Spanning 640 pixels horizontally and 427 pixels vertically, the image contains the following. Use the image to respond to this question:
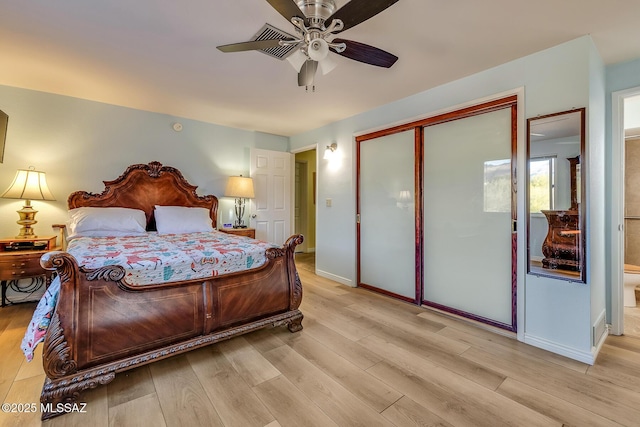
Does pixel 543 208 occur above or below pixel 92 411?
above

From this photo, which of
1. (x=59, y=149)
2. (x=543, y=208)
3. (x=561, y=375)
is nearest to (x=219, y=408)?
(x=561, y=375)

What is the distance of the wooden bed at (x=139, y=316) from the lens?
1.59m

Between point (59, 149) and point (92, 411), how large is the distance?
126 inches

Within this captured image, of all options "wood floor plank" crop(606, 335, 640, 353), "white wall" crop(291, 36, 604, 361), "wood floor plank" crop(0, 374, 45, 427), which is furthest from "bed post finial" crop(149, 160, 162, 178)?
"wood floor plank" crop(606, 335, 640, 353)

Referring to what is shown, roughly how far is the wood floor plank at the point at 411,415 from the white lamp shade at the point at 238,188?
11.2ft

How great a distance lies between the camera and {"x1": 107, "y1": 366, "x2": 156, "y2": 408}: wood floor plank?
5.49ft

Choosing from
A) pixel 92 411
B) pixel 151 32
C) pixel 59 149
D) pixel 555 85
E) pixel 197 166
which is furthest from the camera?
pixel 197 166

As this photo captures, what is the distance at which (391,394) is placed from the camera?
1.71 metres

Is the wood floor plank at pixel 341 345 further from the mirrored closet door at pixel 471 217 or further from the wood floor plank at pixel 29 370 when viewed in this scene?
the wood floor plank at pixel 29 370

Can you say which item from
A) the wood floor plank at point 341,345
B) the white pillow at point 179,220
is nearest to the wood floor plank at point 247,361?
the wood floor plank at point 341,345

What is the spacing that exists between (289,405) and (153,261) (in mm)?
Answer: 1285

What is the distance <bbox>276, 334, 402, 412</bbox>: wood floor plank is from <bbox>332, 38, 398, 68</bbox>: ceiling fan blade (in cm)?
217

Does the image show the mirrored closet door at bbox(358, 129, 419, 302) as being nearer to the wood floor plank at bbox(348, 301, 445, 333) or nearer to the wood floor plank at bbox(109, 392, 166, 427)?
the wood floor plank at bbox(348, 301, 445, 333)

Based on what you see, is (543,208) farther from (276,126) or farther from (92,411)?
(276,126)
